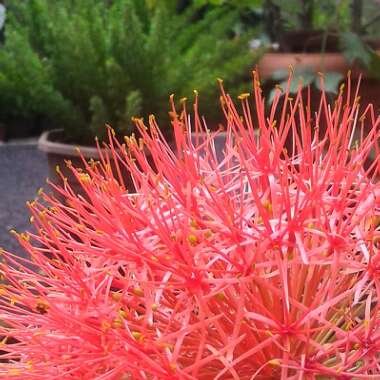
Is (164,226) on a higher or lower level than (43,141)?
higher

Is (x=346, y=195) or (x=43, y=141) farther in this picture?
(x=43, y=141)

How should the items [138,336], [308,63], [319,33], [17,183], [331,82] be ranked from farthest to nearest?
[17,183]
[319,33]
[308,63]
[331,82]
[138,336]

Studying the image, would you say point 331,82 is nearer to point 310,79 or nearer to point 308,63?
point 310,79

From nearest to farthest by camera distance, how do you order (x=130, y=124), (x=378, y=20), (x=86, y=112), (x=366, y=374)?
(x=366, y=374)
(x=130, y=124)
(x=86, y=112)
(x=378, y=20)

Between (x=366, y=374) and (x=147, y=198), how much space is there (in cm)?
13

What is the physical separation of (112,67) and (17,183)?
2.60 feet

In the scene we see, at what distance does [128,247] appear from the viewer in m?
0.34

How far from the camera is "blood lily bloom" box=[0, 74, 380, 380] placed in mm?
314

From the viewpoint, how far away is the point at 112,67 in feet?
3.14

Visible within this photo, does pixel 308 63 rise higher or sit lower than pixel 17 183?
higher

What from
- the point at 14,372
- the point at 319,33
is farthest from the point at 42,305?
the point at 319,33

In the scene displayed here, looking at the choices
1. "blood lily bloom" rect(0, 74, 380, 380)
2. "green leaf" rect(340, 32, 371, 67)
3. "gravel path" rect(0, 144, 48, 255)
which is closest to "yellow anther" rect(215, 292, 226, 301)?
"blood lily bloom" rect(0, 74, 380, 380)

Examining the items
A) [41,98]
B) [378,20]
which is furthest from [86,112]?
[378,20]

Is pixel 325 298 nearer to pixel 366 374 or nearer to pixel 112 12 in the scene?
pixel 366 374
